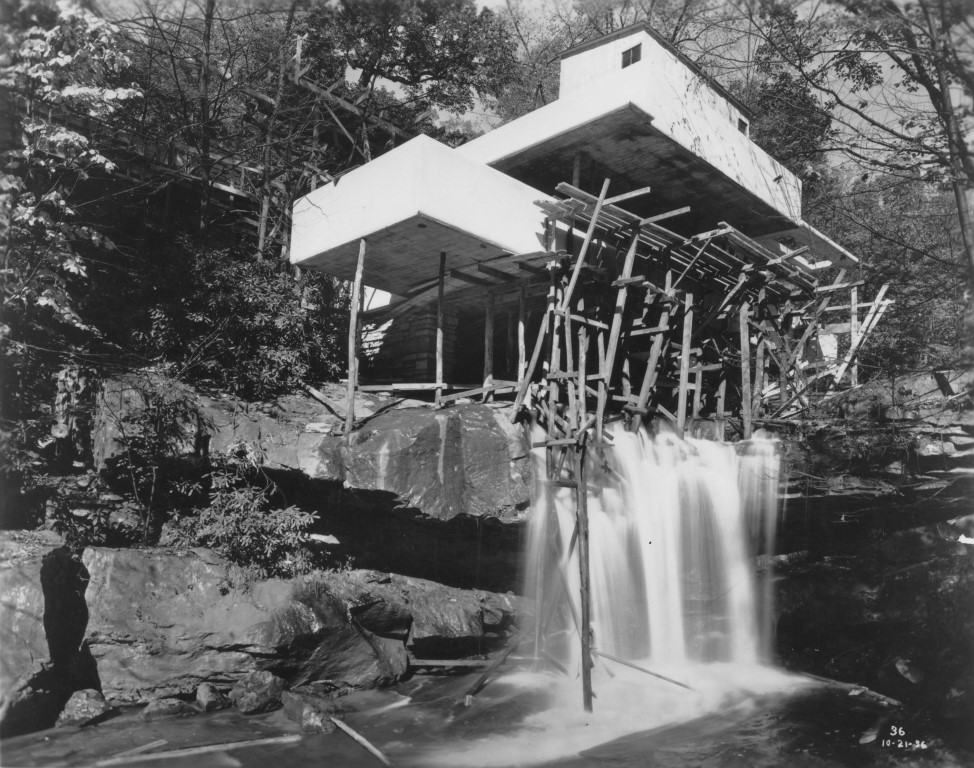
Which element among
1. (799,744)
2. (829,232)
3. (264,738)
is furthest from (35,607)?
(829,232)

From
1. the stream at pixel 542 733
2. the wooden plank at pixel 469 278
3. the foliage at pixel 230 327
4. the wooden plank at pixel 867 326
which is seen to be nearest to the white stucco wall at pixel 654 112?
the wooden plank at pixel 469 278

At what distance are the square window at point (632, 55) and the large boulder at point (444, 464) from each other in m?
6.79

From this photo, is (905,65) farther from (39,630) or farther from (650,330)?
(39,630)

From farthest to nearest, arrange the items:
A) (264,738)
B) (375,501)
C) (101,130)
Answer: (101,130), (375,501), (264,738)

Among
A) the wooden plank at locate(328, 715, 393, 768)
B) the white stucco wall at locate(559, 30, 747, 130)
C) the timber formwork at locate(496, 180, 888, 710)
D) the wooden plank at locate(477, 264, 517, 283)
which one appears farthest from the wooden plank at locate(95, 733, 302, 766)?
the white stucco wall at locate(559, 30, 747, 130)

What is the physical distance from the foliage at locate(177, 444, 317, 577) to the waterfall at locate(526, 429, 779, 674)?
3155 mm

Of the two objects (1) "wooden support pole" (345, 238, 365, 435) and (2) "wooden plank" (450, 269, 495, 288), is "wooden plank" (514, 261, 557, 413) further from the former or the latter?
(1) "wooden support pole" (345, 238, 365, 435)

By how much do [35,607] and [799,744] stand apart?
26.9ft

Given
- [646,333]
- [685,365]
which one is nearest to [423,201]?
[646,333]

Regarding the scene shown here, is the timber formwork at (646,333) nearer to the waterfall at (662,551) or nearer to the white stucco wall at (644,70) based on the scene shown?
the waterfall at (662,551)

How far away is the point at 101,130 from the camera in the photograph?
11344 mm

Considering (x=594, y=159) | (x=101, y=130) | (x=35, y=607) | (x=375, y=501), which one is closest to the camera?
(x=35, y=607)

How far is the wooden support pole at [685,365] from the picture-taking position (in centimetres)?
1230

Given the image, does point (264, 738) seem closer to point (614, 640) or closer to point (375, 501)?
point (375, 501)
